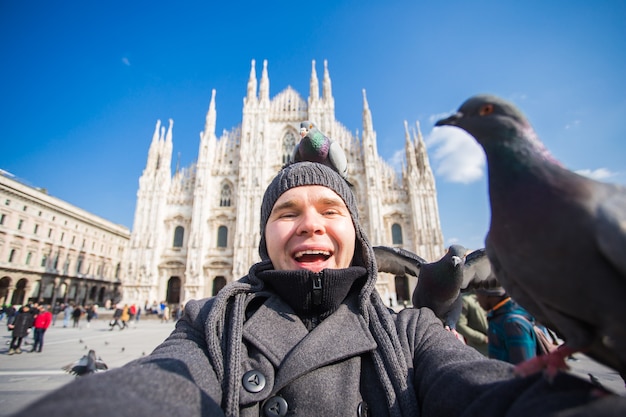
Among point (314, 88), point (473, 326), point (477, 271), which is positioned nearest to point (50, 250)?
point (314, 88)

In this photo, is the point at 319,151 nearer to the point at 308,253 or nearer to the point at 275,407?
the point at 308,253

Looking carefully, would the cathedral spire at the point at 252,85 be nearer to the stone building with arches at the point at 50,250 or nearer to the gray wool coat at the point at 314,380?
the stone building with arches at the point at 50,250

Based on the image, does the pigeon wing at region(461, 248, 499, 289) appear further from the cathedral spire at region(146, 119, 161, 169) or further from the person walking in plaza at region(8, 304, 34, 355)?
the cathedral spire at region(146, 119, 161, 169)

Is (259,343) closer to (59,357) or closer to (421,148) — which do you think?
(59,357)

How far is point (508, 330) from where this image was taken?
253cm

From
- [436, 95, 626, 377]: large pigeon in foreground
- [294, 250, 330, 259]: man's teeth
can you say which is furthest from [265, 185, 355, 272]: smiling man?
[436, 95, 626, 377]: large pigeon in foreground

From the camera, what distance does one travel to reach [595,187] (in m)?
0.55

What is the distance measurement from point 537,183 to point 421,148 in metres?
21.7

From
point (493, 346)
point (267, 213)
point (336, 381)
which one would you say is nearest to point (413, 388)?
point (336, 381)

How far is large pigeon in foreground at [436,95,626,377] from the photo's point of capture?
515 mm

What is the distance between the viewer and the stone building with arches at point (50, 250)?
22.2 m

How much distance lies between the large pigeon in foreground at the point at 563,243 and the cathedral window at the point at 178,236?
21840 millimetres

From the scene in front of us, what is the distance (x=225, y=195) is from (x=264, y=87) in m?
9.19

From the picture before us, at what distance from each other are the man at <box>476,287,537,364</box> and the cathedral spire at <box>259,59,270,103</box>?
73.4 feet
